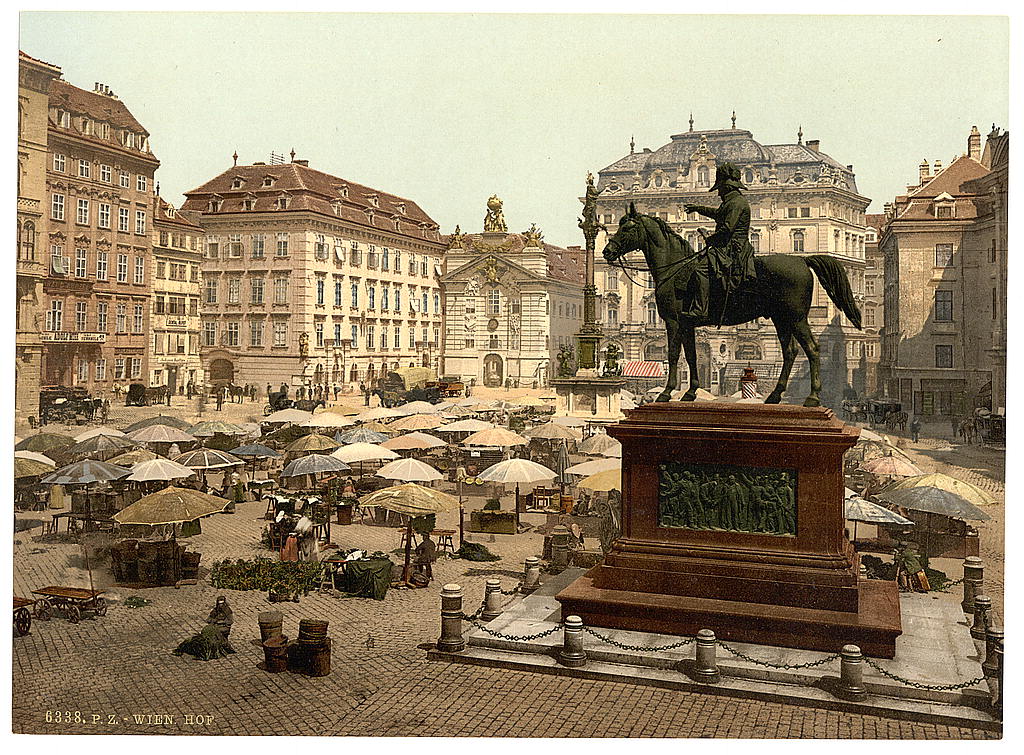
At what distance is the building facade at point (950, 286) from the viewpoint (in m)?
17.2

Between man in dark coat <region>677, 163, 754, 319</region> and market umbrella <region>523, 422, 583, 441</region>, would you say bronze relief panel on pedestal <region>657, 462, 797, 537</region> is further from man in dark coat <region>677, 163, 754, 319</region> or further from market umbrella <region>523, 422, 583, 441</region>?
market umbrella <region>523, 422, 583, 441</region>

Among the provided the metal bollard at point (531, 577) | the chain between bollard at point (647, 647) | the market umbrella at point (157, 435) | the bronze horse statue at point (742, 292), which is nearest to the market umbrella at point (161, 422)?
the market umbrella at point (157, 435)

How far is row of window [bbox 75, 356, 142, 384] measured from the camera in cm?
1973

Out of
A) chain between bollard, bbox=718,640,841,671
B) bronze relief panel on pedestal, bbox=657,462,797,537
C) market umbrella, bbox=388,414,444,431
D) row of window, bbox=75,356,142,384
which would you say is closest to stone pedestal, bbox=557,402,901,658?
bronze relief panel on pedestal, bbox=657,462,797,537

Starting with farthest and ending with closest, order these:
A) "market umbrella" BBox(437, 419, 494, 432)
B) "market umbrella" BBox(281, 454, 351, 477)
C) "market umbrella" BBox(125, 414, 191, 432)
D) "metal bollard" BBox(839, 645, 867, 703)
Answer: "market umbrella" BBox(437, 419, 494, 432)
"market umbrella" BBox(125, 414, 191, 432)
"market umbrella" BBox(281, 454, 351, 477)
"metal bollard" BBox(839, 645, 867, 703)

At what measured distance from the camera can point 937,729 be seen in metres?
11.3

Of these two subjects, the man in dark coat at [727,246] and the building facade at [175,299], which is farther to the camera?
the building facade at [175,299]

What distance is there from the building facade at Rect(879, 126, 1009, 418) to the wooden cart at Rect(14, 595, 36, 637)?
55.5 feet

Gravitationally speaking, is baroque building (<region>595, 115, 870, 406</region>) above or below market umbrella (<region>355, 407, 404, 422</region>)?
above

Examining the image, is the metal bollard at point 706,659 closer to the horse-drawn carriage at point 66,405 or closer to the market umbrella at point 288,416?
the horse-drawn carriage at point 66,405

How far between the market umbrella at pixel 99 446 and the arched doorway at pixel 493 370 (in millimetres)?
13479

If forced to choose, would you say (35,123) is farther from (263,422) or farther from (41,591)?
(263,422)

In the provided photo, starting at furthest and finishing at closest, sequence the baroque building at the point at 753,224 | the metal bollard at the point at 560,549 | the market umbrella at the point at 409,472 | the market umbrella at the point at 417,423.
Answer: the market umbrella at the point at 417,423 < the baroque building at the point at 753,224 < the market umbrella at the point at 409,472 < the metal bollard at the point at 560,549

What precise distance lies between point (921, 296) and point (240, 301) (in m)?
18.9
